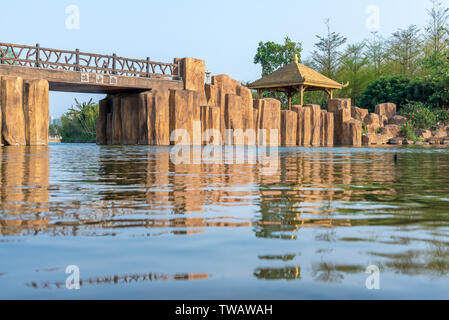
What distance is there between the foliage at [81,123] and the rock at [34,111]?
55.6 feet

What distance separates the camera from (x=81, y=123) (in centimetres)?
3281

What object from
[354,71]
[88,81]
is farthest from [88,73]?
[354,71]

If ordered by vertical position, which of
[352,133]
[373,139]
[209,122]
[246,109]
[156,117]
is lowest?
[373,139]

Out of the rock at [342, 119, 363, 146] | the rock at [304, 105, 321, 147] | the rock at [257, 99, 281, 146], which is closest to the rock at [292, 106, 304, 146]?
the rock at [304, 105, 321, 147]

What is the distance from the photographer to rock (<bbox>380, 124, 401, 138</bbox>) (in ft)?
94.7

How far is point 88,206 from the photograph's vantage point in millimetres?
3197

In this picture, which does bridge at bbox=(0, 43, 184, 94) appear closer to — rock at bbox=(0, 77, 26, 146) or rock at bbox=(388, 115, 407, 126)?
rock at bbox=(0, 77, 26, 146)

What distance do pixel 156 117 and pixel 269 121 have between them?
5672 millimetres

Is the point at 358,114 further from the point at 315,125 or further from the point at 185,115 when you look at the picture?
the point at 185,115

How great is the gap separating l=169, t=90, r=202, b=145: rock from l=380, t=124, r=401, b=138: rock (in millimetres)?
14496
